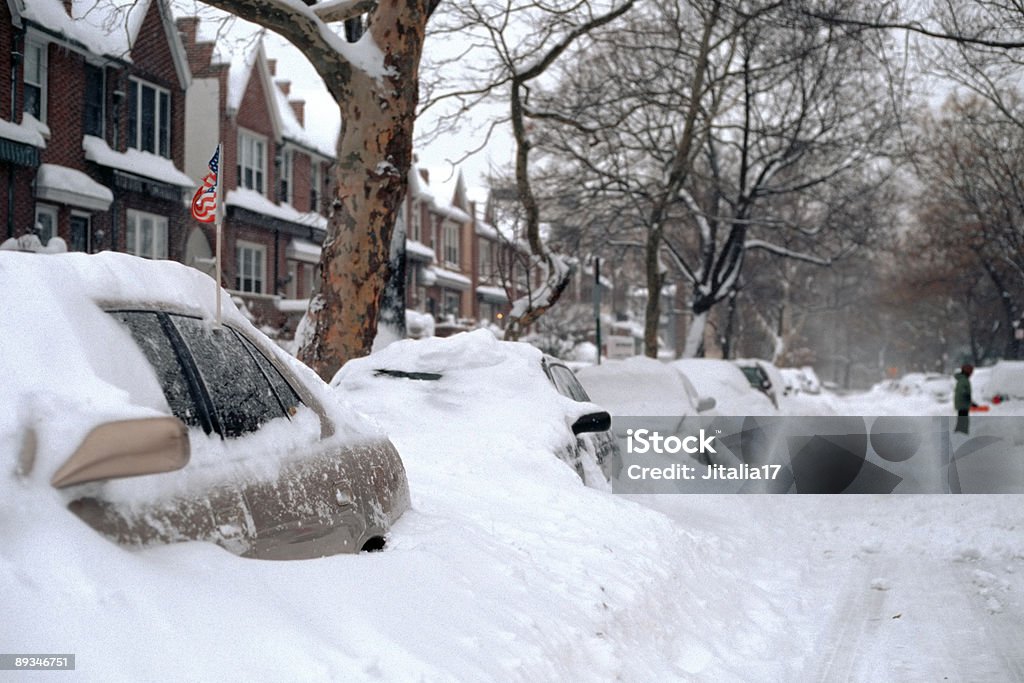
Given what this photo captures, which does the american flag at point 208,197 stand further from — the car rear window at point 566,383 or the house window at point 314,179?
the house window at point 314,179

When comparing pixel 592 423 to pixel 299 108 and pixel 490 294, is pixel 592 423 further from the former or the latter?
pixel 490 294

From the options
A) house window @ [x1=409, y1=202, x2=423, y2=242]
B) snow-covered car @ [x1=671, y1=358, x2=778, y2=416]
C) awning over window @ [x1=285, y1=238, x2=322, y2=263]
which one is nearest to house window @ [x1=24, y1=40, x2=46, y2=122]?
awning over window @ [x1=285, y1=238, x2=322, y2=263]

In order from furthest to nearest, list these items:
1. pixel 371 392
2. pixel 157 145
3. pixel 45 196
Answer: pixel 157 145 < pixel 45 196 < pixel 371 392

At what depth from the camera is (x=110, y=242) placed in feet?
78.2

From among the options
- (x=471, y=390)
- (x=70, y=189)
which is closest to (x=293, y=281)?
(x=70, y=189)

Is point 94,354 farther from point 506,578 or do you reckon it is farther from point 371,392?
point 371,392

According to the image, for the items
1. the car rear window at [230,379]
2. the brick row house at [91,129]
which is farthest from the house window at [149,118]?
the car rear window at [230,379]

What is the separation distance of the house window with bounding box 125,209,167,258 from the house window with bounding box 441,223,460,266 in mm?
23514

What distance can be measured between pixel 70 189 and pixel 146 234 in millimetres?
3809

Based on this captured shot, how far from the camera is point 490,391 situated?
926 centimetres

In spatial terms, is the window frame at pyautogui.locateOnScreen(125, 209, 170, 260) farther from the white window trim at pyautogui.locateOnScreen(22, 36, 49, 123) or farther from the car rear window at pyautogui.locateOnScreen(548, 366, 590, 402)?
the car rear window at pyautogui.locateOnScreen(548, 366, 590, 402)

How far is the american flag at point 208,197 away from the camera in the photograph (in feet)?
16.5

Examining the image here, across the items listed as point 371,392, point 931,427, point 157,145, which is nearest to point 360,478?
point 371,392

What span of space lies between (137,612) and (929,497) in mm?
12030
